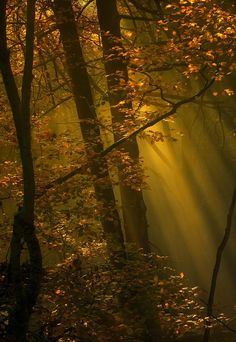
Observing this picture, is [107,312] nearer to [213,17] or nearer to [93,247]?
[93,247]

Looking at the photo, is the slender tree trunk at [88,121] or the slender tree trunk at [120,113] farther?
the slender tree trunk at [120,113]

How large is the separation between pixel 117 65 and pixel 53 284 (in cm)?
544

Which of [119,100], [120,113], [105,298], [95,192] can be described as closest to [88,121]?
[120,113]

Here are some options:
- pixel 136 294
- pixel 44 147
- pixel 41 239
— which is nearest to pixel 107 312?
pixel 136 294

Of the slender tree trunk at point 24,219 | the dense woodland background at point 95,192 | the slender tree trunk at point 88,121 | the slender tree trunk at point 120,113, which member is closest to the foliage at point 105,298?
the dense woodland background at point 95,192

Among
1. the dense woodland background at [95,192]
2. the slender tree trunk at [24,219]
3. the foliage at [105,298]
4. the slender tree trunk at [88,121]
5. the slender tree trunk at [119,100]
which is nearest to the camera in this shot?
the slender tree trunk at [24,219]

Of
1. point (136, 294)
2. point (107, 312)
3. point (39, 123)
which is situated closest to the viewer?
point (107, 312)

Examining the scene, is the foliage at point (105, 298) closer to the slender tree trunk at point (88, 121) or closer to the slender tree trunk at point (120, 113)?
the slender tree trunk at point (88, 121)

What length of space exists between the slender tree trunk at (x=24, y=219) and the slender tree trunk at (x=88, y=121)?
270 cm

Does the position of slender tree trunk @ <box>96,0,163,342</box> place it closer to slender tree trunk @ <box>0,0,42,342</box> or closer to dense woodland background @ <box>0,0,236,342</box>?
dense woodland background @ <box>0,0,236,342</box>

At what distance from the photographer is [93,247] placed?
356 inches

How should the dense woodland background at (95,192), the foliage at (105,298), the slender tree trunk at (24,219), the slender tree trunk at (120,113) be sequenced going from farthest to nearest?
the slender tree trunk at (120,113), the foliage at (105,298), the dense woodland background at (95,192), the slender tree trunk at (24,219)

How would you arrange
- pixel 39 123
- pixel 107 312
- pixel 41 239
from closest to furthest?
1. pixel 107 312
2. pixel 41 239
3. pixel 39 123

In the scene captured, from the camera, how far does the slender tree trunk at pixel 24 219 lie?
594 cm
